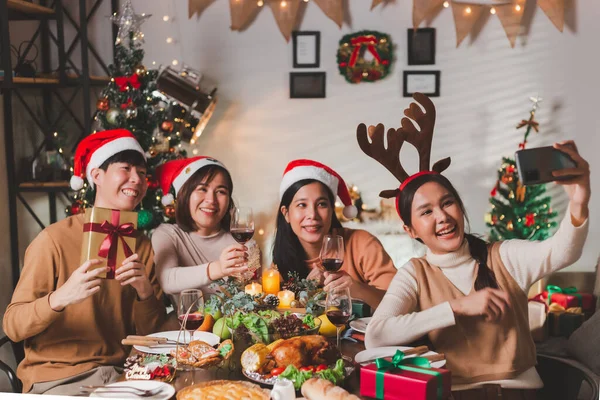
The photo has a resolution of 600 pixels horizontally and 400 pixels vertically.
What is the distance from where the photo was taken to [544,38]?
136 inches

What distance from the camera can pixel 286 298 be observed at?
1.85 m

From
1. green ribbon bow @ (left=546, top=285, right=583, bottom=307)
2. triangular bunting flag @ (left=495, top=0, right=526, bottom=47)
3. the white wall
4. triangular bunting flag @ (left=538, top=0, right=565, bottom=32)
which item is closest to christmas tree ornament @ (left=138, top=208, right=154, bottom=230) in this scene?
the white wall

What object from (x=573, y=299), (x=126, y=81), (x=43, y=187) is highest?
(x=126, y=81)

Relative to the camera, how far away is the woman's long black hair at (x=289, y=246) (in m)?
2.29

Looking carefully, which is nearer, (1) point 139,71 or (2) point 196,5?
(1) point 139,71

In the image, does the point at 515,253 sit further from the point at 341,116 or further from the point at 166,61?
the point at 166,61

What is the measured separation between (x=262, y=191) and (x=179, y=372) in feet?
7.79

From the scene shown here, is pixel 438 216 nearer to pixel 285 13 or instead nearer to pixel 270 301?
pixel 270 301

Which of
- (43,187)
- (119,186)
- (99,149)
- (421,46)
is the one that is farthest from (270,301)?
(421,46)

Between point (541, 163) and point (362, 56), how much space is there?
2.18 metres

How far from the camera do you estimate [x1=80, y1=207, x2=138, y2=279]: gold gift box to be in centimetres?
167

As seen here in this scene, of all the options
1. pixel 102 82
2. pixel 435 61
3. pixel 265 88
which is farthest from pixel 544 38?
pixel 102 82

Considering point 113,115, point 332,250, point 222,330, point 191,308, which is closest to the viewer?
point 191,308

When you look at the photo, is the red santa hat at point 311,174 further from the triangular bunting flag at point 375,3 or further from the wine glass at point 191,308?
the triangular bunting flag at point 375,3
